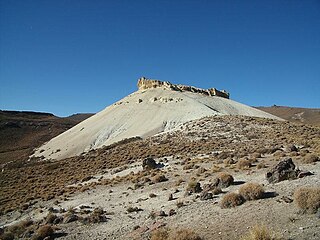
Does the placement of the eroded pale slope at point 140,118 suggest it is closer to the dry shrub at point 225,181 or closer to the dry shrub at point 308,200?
the dry shrub at point 225,181

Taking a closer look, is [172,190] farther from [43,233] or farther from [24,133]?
[24,133]

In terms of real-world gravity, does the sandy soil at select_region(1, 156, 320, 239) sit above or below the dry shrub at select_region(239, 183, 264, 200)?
below

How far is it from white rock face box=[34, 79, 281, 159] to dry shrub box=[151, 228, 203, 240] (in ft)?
119

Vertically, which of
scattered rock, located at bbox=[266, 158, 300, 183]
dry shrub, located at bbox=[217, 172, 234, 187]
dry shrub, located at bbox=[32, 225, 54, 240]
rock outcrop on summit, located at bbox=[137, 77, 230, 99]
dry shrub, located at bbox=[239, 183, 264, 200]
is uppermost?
rock outcrop on summit, located at bbox=[137, 77, 230, 99]

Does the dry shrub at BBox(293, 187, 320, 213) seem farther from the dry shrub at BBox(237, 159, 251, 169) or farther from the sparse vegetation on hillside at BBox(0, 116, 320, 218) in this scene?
the sparse vegetation on hillside at BBox(0, 116, 320, 218)

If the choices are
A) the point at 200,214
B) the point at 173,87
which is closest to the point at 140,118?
the point at 173,87

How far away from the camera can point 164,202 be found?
1672 centimetres

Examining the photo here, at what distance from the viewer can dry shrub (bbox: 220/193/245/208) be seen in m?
13.0

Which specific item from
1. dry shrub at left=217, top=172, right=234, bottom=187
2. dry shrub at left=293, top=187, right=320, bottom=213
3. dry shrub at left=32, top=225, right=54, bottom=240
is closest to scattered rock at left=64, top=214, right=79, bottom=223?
dry shrub at left=32, top=225, right=54, bottom=240

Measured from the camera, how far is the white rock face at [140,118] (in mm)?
50844

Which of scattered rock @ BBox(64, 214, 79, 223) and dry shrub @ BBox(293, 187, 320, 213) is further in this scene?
scattered rock @ BBox(64, 214, 79, 223)

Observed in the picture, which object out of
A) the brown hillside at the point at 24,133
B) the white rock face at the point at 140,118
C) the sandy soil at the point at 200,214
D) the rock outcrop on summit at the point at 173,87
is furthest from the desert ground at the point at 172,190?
the brown hillside at the point at 24,133

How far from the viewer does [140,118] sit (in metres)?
55.9

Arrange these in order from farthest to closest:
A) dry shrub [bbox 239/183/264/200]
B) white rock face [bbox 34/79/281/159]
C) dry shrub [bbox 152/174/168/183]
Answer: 1. white rock face [bbox 34/79/281/159]
2. dry shrub [bbox 152/174/168/183]
3. dry shrub [bbox 239/183/264/200]
